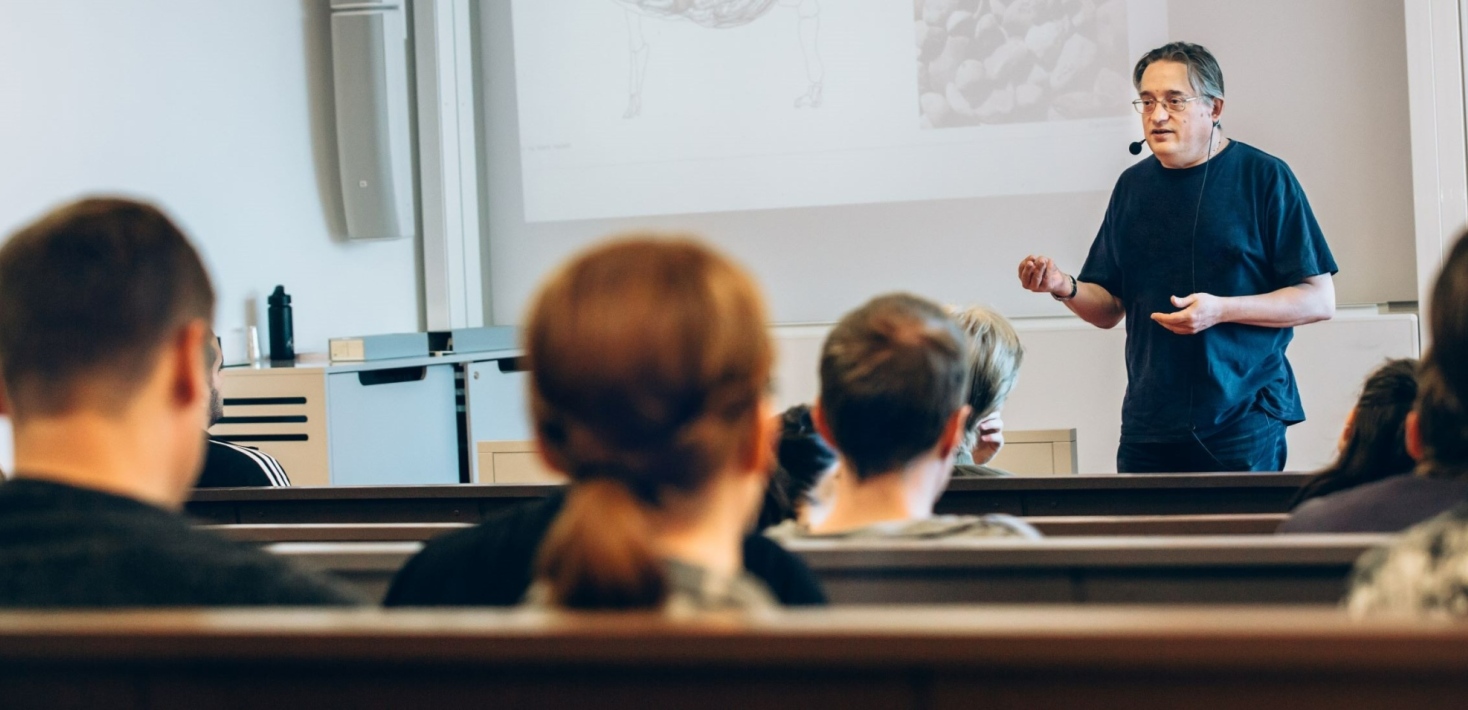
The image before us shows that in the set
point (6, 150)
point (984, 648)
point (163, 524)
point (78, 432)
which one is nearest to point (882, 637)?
point (984, 648)

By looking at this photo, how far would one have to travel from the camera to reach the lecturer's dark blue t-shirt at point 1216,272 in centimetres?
299

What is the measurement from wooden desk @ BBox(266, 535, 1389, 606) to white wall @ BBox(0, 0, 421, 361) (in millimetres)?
3125

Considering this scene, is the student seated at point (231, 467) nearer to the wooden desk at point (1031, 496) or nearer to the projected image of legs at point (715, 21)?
the wooden desk at point (1031, 496)

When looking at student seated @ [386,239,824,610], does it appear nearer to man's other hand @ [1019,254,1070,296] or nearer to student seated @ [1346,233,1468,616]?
student seated @ [1346,233,1468,616]

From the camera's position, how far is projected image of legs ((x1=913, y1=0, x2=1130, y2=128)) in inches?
193

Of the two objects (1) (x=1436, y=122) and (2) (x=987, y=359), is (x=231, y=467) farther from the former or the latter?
(1) (x=1436, y=122)

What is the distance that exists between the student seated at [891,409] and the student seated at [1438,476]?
0.42 meters

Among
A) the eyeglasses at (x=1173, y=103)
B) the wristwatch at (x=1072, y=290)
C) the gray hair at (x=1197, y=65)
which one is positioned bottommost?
the wristwatch at (x=1072, y=290)

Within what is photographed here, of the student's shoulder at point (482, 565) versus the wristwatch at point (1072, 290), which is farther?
the wristwatch at point (1072, 290)

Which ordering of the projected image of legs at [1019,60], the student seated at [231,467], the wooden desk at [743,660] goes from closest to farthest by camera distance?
the wooden desk at [743,660], the student seated at [231,467], the projected image of legs at [1019,60]

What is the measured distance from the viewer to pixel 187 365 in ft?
4.00

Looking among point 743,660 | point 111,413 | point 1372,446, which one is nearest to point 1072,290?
point 1372,446

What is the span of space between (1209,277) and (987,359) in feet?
2.82

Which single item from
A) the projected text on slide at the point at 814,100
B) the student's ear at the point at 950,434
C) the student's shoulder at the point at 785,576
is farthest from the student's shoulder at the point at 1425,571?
the projected text on slide at the point at 814,100
